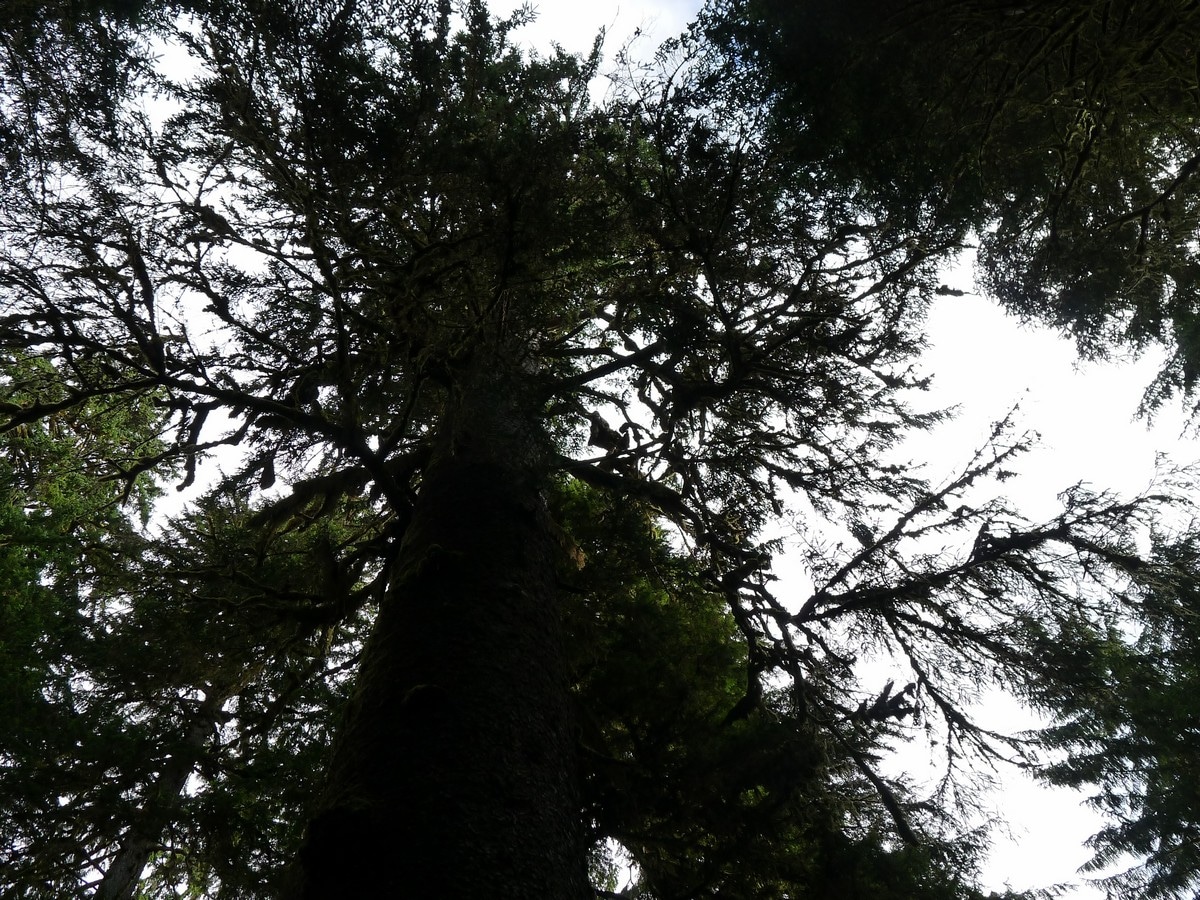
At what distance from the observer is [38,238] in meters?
4.44

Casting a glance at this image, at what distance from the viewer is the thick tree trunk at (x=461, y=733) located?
7.72 feet

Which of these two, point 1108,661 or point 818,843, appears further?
point 1108,661

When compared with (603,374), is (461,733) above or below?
below

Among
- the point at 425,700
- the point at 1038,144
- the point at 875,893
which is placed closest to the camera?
the point at 425,700

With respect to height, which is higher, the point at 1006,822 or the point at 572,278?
the point at 572,278

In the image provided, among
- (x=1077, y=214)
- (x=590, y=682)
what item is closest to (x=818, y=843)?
(x=590, y=682)

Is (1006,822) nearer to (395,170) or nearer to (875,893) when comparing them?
(875,893)

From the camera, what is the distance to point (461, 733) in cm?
276

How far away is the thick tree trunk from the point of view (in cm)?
235

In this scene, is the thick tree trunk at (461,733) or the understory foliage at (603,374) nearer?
the thick tree trunk at (461,733)

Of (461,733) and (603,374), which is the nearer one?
(461,733)

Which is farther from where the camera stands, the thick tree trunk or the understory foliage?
the understory foliage

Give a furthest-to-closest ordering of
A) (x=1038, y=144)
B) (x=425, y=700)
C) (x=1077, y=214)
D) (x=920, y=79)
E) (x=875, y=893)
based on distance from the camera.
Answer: (x=1077, y=214) < (x=1038, y=144) < (x=920, y=79) < (x=875, y=893) < (x=425, y=700)

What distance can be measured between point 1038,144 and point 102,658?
22.4ft
